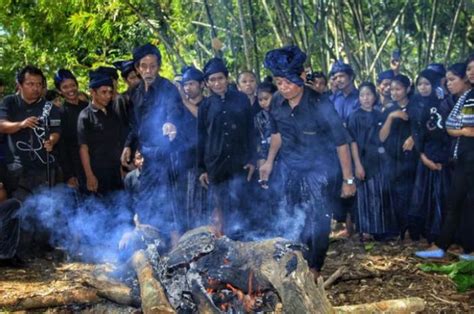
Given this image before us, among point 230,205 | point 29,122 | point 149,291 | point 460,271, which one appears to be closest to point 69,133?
point 29,122

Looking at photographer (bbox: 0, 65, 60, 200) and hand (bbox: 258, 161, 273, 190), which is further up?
photographer (bbox: 0, 65, 60, 200)

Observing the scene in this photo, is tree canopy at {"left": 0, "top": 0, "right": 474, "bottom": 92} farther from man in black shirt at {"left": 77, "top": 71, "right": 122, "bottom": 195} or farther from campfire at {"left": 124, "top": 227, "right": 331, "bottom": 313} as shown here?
campfire at {"left": 124, "top": 227, "right": 331, "bottom": 313}

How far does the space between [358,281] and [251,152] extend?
1.77 m

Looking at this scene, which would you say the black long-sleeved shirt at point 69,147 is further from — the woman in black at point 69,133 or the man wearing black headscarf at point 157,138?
the man wearing black headscarf at point 157,138

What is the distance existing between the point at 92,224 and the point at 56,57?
520 cm

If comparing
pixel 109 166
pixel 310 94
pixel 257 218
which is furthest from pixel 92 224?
pixel 310 94

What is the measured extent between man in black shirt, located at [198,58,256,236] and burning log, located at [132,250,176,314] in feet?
6.55

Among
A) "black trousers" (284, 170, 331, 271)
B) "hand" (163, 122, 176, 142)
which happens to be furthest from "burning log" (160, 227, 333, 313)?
"hand" (163, 122, 176, 142)

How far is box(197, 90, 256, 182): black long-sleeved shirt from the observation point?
221 inches

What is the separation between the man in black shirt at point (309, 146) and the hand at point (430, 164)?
1802 mm

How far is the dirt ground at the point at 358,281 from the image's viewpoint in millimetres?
4281

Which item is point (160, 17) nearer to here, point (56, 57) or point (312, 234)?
point (56, 57)

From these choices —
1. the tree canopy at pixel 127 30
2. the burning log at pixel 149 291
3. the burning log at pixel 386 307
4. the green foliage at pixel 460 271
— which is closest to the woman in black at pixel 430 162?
the green foliage at pixel 460 271

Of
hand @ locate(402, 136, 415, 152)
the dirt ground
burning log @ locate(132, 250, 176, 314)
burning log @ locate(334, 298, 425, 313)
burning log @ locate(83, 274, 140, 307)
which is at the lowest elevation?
the dirt ground
